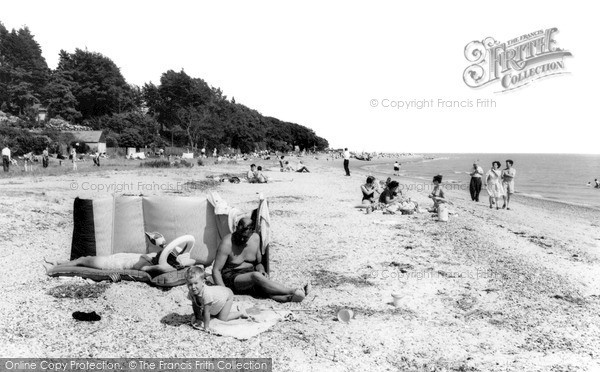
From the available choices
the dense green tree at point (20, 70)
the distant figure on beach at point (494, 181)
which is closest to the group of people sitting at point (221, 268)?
the distant figure on beach at point (494, 181)

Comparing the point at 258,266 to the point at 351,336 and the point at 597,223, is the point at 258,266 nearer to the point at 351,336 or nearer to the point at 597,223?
the point at 351,336

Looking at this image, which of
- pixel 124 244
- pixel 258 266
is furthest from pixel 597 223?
pixel 124 244

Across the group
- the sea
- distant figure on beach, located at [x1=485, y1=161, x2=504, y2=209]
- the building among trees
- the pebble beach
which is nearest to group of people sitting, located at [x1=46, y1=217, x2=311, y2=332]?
the pebble beach

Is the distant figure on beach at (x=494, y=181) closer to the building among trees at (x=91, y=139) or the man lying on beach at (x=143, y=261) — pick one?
the man lying on beach at (x=143, y=261)

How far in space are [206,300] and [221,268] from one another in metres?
1.10

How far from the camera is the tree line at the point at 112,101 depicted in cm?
6162

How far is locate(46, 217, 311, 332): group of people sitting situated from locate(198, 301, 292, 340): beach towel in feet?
0.37

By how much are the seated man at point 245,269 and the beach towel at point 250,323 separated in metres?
0.37

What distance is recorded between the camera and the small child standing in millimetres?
4984

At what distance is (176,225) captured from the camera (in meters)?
7.16

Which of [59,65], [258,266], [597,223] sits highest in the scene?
[59,65]

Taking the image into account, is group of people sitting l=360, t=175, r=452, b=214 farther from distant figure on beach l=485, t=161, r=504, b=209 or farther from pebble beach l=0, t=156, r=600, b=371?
distant figure on beach l=485, t=161, r=504, b=209

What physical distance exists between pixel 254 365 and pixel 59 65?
77.7m

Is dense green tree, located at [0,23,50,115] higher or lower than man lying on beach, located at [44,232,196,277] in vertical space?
higher
